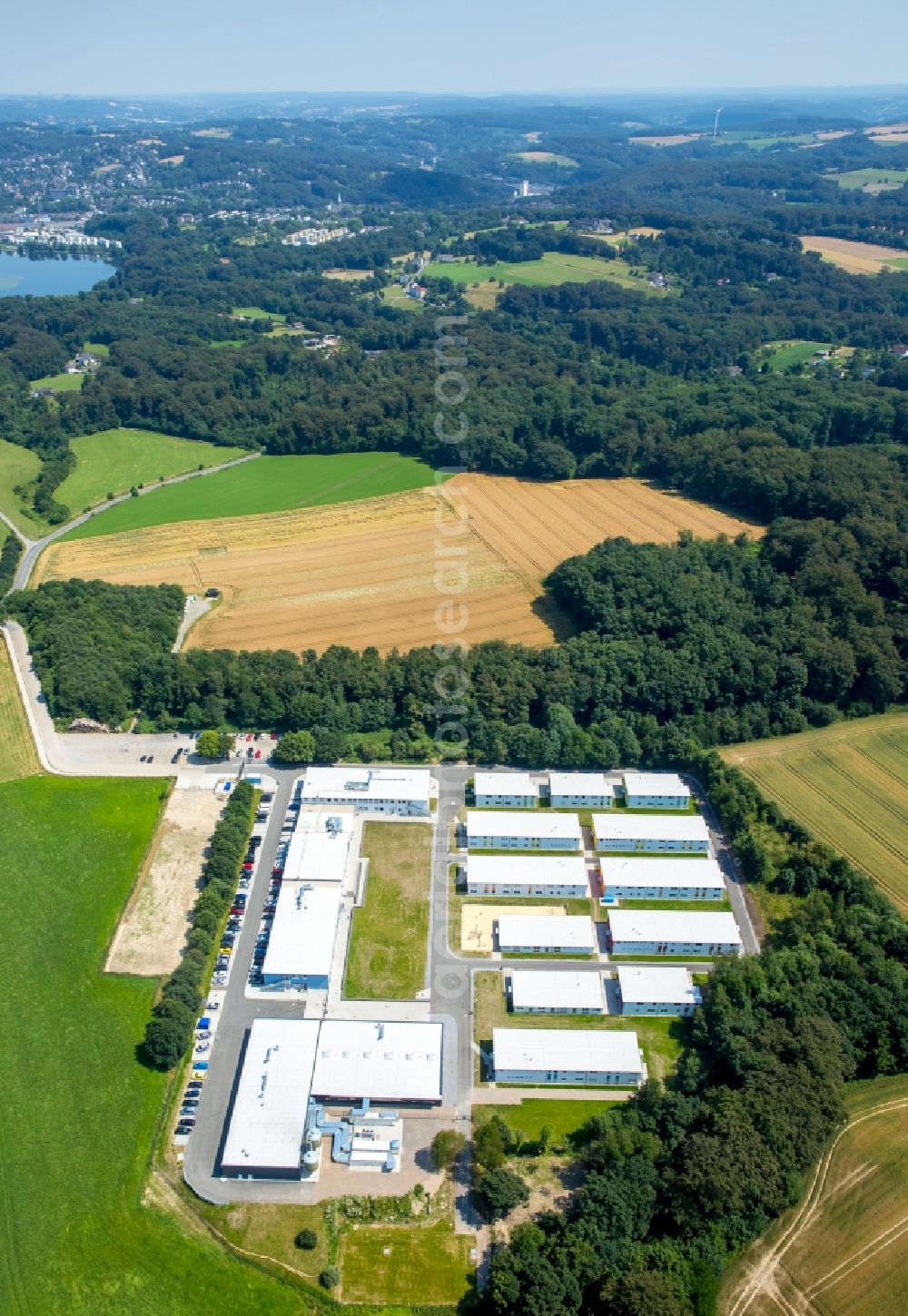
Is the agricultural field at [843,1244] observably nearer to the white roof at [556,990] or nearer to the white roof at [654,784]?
the white roof at [556,990]

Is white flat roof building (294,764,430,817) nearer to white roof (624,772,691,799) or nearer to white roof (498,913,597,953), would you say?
white roof (498,913,597,953)

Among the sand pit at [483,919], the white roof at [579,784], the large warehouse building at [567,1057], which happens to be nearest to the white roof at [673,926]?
the sand pit at [483,919]

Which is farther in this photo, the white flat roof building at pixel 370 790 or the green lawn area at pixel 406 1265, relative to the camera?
the white flat roof building at pixel 370 790

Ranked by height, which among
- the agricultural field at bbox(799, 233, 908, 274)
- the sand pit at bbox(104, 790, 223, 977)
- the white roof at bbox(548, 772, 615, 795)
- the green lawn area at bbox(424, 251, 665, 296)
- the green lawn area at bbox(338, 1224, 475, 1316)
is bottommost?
the sand pit at bbox(104, 790, 223, 977)

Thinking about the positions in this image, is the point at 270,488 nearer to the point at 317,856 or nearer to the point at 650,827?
the point at 317,856

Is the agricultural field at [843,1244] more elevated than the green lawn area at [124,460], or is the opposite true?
the agricultural field at [843,1244]

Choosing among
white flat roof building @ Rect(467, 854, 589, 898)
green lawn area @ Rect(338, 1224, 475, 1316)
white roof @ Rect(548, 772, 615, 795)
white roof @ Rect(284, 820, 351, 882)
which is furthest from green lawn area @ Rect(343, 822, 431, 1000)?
green lawn area @ Rect(338, 1224, 475, 1316)

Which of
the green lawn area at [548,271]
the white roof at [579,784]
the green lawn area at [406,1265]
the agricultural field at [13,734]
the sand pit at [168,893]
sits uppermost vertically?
the green lawn area at [548,271]
